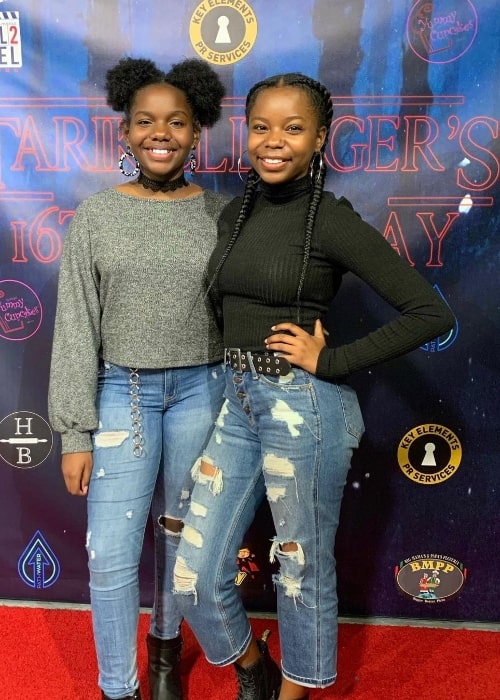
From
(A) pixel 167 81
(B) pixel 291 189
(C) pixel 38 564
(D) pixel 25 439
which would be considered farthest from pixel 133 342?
(C) pixel 38 564

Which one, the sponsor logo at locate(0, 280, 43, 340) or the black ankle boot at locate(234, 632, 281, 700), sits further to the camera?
the sponsor logo at locate(0, 280, 43, 340)

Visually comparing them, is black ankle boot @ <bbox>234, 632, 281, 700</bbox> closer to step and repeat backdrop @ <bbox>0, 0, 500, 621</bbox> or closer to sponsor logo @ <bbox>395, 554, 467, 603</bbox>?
step and repeat backdrop @ <bbox>0, 0, 500, 621</bbox>

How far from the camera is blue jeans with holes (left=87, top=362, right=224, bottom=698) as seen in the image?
5.35 feet

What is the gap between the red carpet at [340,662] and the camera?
1.93 meters

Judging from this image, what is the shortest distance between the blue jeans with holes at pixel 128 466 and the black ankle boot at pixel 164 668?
0.19 meters

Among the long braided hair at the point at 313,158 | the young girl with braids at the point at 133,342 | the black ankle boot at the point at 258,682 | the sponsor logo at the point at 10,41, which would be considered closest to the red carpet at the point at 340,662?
the black ankle boot at the point at 258,682

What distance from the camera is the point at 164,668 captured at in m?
1.88

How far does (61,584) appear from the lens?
240 cm

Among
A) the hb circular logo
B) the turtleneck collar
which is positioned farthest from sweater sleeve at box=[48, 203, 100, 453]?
the hb circular logo

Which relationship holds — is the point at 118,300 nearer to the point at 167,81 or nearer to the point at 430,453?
the point at 167,81

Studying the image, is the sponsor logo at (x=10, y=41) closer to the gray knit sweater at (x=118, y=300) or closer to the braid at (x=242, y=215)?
the gray knit sweater at (x=118, y=300)

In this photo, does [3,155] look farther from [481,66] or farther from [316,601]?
[316,601]

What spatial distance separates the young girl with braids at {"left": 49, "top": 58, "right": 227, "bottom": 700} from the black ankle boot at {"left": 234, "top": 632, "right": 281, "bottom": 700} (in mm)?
298

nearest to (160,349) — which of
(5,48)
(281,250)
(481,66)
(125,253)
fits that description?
(125,253)
